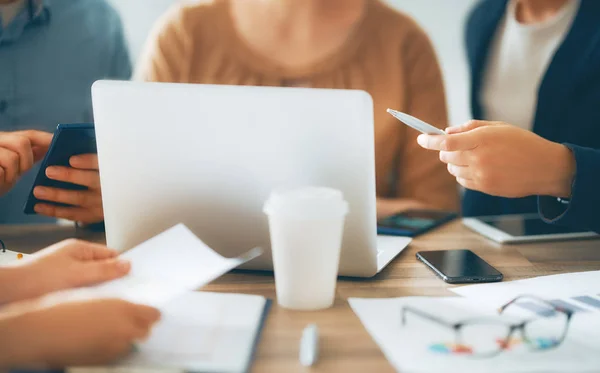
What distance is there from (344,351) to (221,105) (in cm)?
36

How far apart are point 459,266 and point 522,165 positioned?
0.61 ft

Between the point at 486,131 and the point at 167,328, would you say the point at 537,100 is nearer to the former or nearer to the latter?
the point at 486,131

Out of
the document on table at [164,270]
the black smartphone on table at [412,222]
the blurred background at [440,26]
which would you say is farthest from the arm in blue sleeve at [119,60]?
the document on table at [164,270]

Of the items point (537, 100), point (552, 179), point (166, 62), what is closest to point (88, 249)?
point (552, 179)

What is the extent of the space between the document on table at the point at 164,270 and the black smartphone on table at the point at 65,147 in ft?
0.85

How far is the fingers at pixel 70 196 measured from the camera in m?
1.05

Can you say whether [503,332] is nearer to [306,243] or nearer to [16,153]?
[306,243]

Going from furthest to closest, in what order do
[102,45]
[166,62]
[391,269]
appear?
[102,45]
[166,62]
[391,269]

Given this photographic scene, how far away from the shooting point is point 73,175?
1.03 meters

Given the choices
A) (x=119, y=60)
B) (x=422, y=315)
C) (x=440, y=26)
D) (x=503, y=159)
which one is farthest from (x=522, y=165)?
(x=440, y=26)

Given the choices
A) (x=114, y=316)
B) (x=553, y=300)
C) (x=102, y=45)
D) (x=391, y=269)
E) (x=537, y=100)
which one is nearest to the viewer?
(x=114, y=316)

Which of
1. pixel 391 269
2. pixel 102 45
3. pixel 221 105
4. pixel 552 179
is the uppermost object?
pixel 102 45

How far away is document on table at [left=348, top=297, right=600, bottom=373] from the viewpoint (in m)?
0.55

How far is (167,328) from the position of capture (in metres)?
0.63
